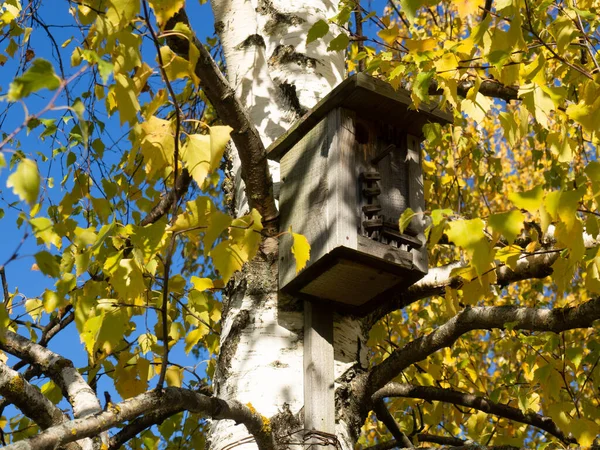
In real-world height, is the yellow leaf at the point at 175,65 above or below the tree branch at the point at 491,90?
below

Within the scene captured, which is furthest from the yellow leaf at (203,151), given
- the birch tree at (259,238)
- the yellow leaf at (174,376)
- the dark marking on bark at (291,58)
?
the dark marking on bark at (291,58)

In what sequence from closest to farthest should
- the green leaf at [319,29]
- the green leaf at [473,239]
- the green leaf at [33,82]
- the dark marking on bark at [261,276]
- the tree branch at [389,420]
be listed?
the green leaf at [33,82], the green leaf at [473,239], the dark marking on bark at [261,276], the green leaf at [319,29], the tree branch at [389,420]

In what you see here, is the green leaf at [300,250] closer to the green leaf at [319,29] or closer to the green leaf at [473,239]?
the green leaf at [473,239]

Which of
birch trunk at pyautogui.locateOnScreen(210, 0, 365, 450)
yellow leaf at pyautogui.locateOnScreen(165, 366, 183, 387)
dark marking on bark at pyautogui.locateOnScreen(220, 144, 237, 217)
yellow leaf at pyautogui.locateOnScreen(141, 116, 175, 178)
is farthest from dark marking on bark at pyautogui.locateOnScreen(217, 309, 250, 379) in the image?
yellow leaf at pyautogui.locateOnScreen(141, 116, 175, 178)

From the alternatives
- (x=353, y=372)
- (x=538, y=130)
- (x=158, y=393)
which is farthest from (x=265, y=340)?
(x=538, y=130)

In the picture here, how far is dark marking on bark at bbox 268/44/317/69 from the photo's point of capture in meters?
2.84

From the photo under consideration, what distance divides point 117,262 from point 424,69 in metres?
1.01

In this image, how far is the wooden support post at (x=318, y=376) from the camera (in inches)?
85.1

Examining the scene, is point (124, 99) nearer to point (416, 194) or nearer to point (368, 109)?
point (368, 109)

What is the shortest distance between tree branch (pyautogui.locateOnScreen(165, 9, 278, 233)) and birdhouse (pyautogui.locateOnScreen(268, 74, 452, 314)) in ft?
0.33

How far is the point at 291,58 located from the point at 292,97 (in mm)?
159

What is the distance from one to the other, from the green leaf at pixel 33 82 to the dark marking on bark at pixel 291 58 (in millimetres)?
1614

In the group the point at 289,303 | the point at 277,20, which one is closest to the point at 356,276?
the point at 289,303

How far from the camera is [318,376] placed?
224 centimetres
